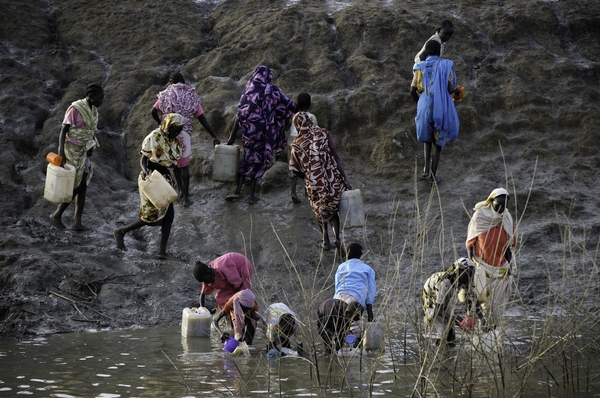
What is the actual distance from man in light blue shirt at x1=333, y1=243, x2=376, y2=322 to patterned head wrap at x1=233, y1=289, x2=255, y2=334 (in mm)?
717

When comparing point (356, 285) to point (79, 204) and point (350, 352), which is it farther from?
point (79, 204)

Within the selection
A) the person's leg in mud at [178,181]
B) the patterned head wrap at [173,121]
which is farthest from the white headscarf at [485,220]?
the person's leg in mud at [178,181]

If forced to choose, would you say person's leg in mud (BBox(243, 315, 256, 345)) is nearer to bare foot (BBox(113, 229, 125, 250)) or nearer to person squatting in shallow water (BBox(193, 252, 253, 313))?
person squatting in shallow water (BBox(193, 252, 253, 313))

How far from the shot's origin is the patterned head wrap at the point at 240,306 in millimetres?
7031

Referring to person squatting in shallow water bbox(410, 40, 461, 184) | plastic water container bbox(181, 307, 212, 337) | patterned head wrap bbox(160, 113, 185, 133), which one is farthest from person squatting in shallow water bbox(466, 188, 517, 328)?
patterned head wrap bbox(160, 113, 185, 133)

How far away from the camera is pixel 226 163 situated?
401 inches

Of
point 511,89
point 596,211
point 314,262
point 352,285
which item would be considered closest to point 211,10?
point 511,89

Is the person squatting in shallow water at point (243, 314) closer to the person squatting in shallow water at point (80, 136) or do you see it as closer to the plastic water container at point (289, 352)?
the plastic water container at point (289, 352)

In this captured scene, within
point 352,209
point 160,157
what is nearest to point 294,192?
point 352,209

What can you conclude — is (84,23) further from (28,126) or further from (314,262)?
(314,262)

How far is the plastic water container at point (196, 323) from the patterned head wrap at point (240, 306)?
0.55m

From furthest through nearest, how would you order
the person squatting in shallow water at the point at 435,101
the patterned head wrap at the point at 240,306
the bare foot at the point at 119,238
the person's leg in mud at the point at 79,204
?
the person squatting in shallow water at the point at 435,101 < the person's leg in mud at the point at 79,204 < the bare foot at the point at 119,238 < the patterned head wrap at the point at 240,306

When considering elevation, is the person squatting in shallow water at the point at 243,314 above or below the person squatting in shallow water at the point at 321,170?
below

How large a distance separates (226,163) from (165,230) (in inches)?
56.5
